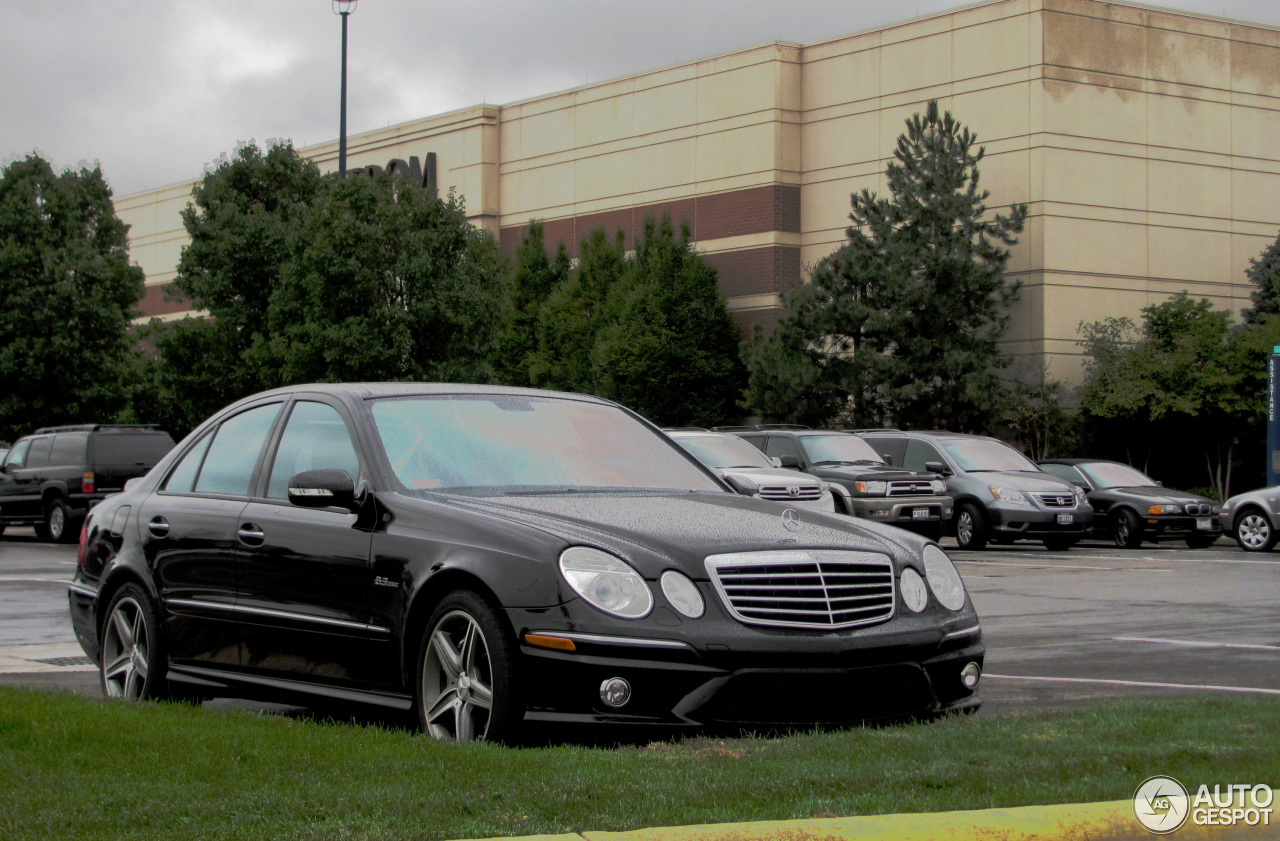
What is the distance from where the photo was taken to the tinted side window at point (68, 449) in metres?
25.1

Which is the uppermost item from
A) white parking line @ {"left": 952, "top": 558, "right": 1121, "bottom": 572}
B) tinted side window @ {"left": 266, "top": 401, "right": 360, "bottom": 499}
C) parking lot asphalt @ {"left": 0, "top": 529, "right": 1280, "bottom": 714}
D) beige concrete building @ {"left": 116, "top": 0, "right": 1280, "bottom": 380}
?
beige concrete building @ {"left": 116, "top": 0, "right": 1280, "bottom": 380}

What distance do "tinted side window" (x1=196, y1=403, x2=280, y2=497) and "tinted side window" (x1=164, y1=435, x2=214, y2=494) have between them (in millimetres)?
55

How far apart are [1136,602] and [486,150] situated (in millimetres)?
41950

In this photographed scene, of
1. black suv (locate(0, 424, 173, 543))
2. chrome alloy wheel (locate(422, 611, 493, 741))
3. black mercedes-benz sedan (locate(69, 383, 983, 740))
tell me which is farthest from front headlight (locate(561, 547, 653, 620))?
black suv (locate(0, 424, 173, 543))

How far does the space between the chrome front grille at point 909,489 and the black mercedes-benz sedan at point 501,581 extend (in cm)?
1523

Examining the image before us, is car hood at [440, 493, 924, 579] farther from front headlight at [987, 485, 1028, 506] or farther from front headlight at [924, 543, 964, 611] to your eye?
front headlight at [987, 485, 1028, 506]

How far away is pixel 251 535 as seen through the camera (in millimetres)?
6855

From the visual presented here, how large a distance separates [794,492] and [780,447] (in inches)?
179

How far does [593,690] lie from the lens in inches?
216

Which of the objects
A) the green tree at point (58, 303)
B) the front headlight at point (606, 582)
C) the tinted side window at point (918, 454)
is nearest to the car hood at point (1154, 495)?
the tinted side window at point (918, 454)

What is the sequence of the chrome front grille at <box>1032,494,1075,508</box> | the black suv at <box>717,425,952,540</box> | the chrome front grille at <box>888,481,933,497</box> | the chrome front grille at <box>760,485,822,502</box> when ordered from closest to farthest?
the chrome front grille at <box>760,485,822,502</box>
the black suv at <box>717,425,952,540</box>
the chrome front grille at <box>888,481,933,497</box>
the chrome front grille at <box>1032,494,1075,508</box>

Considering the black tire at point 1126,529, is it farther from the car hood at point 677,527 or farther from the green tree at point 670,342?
the green tree at point 670,342

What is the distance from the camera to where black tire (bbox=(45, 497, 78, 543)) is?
24969mm

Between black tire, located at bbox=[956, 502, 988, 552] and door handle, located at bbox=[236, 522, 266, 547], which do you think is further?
black tire, located at bbox=[956, 502, 988, 552]
